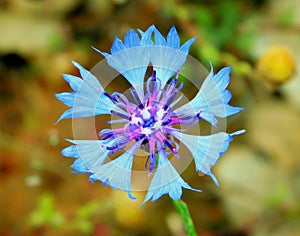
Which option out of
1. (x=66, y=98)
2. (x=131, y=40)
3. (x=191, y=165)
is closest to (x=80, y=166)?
(x=66, y=98)

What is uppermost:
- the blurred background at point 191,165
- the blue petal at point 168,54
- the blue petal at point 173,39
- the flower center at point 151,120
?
the blue petal at point 173,39

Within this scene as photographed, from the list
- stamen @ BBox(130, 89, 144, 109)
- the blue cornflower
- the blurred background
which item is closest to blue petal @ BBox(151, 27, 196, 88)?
the blue cornflower

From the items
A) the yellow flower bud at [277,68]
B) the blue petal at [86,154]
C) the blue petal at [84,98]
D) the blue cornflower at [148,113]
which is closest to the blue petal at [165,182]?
the blue cornflower at [148,113]

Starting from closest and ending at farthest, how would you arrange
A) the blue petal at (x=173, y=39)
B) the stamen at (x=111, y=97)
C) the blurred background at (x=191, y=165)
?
the blue petal at (x=173, y=39), the stamen at (x=111, y=97), the blurred background at (x=191, y=165)

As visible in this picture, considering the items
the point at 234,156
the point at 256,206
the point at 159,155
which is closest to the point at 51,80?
the point at 234,156

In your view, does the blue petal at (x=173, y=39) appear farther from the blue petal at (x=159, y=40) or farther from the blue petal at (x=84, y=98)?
the blue petal at (x=84, y=98)

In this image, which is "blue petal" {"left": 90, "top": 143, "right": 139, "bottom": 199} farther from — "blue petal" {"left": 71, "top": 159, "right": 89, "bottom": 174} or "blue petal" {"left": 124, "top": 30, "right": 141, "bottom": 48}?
"blue petal" {"left": 124, "top": 30, "right": 141, "bottom": 48}
